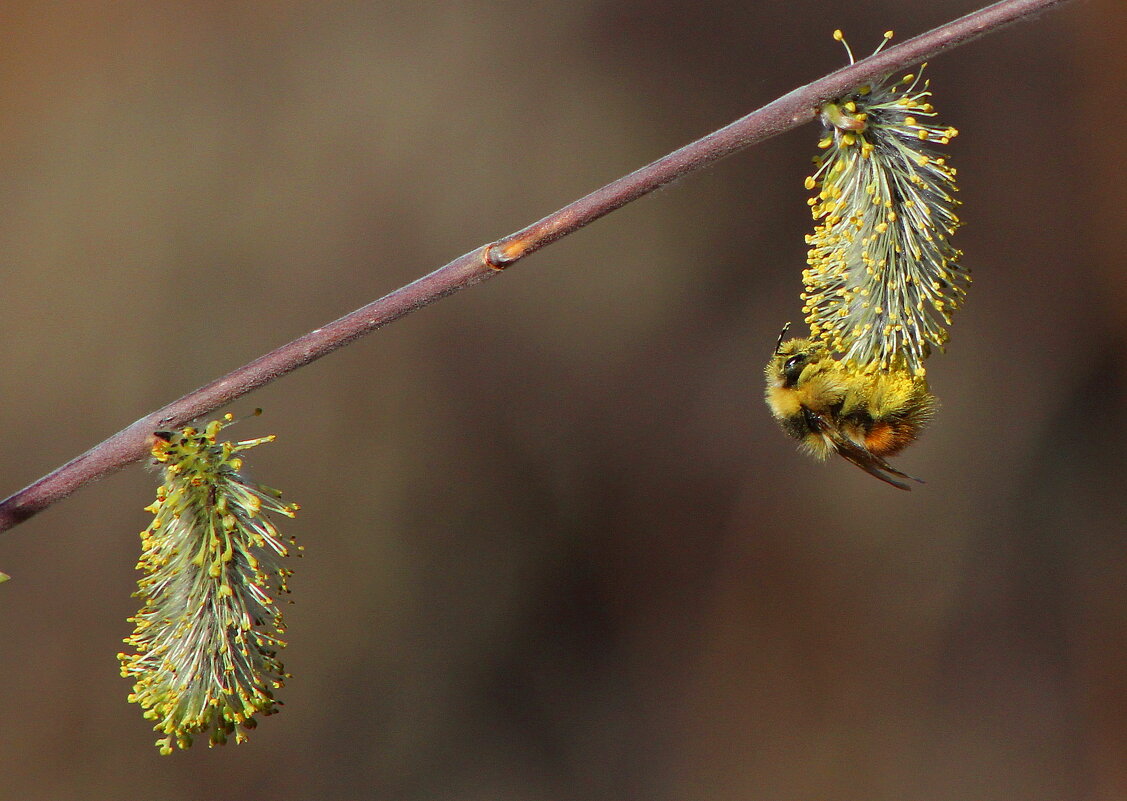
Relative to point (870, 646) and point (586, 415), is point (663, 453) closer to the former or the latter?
point (586, 415)

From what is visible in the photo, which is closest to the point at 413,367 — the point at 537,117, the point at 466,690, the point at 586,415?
the point at 586,415

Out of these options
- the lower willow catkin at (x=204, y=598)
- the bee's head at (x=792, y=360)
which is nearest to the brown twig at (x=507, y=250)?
the lower willow catkin at (x=204, y=598)

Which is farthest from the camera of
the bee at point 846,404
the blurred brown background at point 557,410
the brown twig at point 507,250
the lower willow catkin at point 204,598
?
the blurred brown background at point 557,410

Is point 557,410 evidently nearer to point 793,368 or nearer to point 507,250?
point 793,368

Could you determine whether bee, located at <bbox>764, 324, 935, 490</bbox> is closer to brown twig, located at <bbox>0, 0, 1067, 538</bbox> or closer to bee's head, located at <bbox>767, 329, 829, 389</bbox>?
bee's head, located at <bbox>767, 329, 829, 389</bbox>

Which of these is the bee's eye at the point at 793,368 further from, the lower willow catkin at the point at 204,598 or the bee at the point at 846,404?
the lower willow catkin at the point at 204,598


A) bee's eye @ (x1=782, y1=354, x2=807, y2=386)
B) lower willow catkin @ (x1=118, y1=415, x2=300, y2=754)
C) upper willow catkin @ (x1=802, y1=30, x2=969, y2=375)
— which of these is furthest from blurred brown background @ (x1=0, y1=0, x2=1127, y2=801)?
upper willow catkin @ (x1=802, y1=30, x2=969, y2=375)
